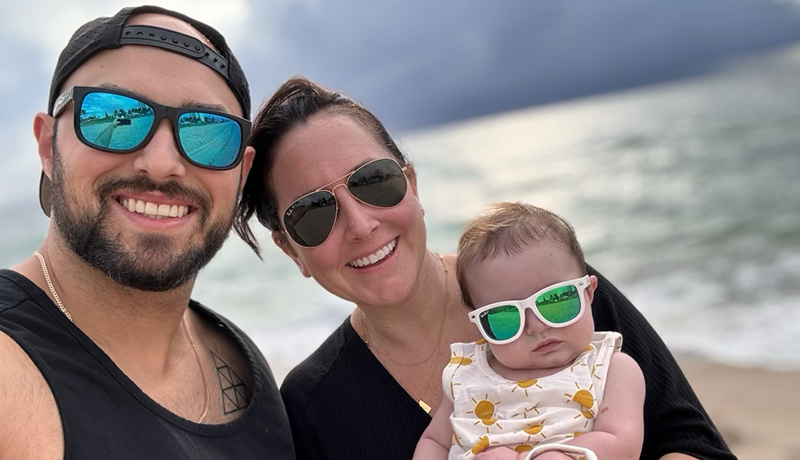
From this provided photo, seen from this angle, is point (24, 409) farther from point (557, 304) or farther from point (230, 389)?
point (557, 304)

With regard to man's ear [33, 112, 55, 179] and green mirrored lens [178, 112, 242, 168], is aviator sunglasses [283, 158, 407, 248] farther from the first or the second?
man's ear [33, 112, 55, 179]

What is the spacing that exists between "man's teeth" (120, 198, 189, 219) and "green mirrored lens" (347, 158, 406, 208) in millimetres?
760

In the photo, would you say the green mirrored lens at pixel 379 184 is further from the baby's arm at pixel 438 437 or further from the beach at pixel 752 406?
the beach at pixel 752 406

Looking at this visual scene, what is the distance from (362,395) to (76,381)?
1247 mm

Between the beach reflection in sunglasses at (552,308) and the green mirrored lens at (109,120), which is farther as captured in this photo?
the green mirrored lens at (109,120)

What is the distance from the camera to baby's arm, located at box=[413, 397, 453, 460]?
2779 mm

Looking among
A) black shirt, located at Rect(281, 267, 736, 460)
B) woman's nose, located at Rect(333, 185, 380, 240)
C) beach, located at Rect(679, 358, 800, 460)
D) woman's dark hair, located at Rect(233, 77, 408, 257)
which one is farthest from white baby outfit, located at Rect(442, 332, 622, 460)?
beach, located at Rect(679, 358, 800, 460)

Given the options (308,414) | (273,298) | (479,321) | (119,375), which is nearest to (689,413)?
(479,321)

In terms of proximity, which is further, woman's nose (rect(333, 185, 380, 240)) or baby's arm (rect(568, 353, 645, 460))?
woman's nose (rect(333, 185, 380, 240))

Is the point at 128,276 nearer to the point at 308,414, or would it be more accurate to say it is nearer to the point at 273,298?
the point at 308,414

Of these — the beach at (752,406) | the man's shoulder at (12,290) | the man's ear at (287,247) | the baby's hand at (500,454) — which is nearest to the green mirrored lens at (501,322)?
the baby's hand at (500,454)

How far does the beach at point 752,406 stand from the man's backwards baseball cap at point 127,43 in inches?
214

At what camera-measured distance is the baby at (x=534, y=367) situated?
97.8 inches

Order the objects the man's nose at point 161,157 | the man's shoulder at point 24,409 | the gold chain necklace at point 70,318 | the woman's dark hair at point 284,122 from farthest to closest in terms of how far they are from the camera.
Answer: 1. the woman's dark hair at point 284,122
2. the man's nose at point 161,157
3. the gold chain necklace at point 70,318
4. the man's shoulder at point 24,409
